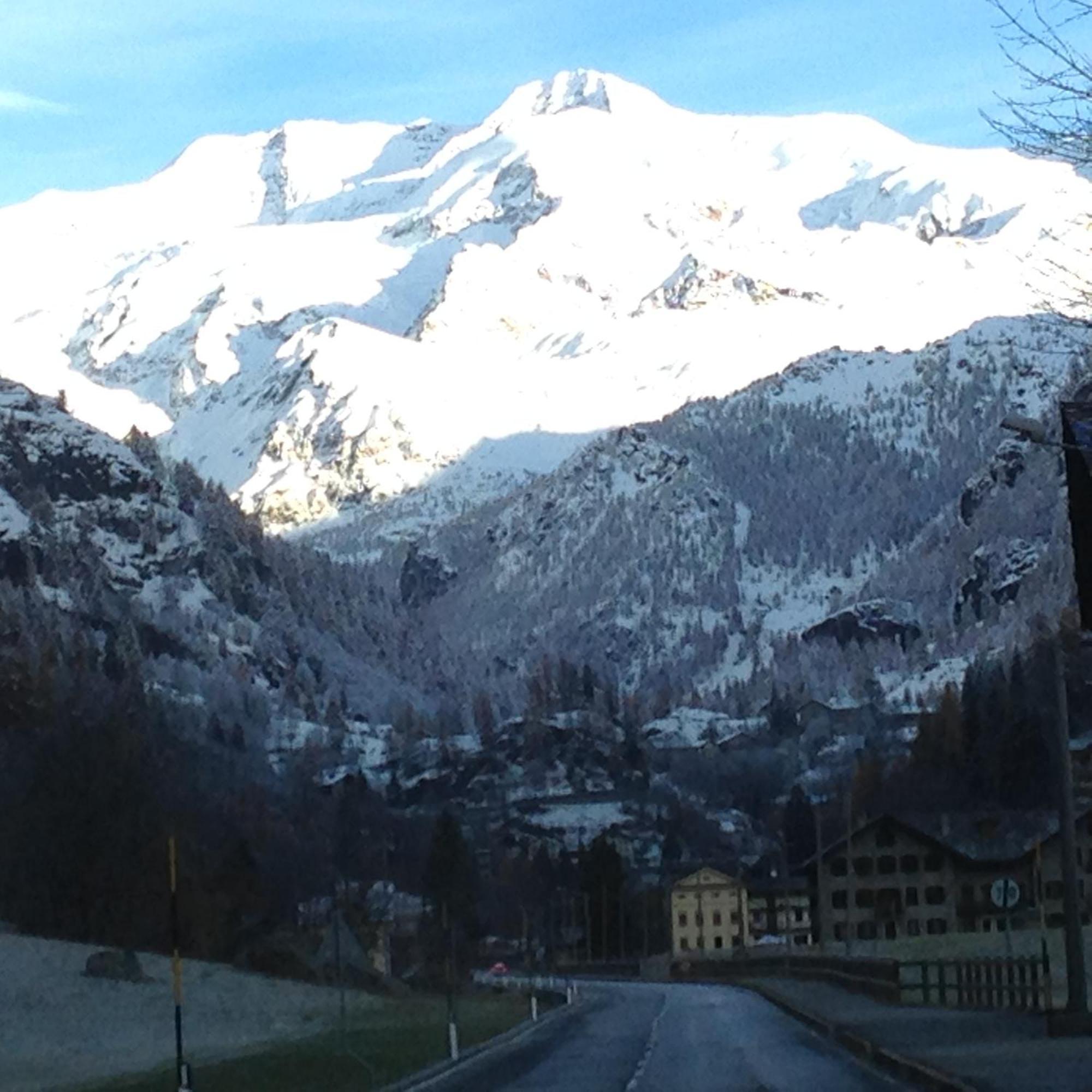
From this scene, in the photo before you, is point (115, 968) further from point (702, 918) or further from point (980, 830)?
point (702, 918)

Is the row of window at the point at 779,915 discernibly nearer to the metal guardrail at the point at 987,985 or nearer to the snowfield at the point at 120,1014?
the snowfield at the point at 120,1014

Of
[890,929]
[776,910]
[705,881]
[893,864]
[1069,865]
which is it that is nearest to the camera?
[1069,865]

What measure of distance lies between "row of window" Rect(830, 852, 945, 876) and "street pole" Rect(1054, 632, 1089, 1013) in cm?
8832

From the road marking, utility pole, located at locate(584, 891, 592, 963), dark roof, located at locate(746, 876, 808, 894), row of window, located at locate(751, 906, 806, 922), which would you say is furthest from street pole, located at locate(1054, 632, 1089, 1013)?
row of window, located at locate(751, 906, 806, 922)

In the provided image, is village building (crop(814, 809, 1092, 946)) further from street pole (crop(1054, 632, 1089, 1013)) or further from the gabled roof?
street pole (crop(1054, 632, 1089, 1013))

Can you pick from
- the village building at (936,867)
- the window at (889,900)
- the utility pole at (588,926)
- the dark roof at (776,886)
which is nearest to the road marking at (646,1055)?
the village building at (936,867)

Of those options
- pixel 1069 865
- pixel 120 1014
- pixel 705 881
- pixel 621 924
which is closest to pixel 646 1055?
pixel 1069 865

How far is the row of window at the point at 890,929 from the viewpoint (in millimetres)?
132375

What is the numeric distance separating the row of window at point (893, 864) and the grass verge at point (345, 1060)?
64.1 meters

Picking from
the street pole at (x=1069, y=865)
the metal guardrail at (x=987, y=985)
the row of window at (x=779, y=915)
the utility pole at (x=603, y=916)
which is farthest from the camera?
the row of window at (x=779, y=915)

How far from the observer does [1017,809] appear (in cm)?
13850

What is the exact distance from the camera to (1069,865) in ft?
133

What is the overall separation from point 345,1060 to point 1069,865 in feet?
42.8

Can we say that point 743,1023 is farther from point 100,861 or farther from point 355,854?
point 355,854
